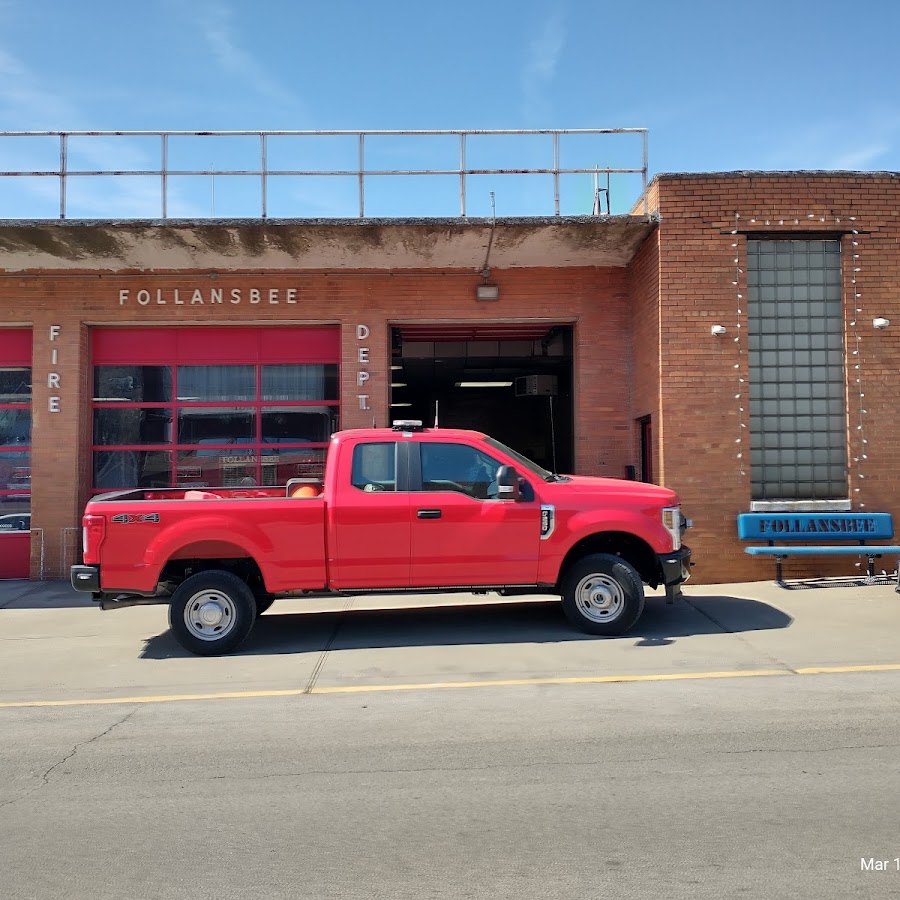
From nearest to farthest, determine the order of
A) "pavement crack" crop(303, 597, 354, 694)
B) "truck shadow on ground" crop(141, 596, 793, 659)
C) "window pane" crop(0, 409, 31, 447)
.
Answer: "pavement crack" crop(303, 597, 354, 694) < "truck shadow on ground" crop(141, 596, 793, 659) < "window pane" crop(0, 409, 31, 447)

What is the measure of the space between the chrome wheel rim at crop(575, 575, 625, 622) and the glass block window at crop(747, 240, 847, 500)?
4256 millimetres

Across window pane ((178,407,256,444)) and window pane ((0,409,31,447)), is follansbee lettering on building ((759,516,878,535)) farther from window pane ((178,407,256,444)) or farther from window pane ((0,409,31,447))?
window pane ((0,409,31,447))

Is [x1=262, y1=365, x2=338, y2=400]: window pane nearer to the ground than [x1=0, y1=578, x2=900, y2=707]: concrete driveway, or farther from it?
farther from it

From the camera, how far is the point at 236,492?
8.87 m

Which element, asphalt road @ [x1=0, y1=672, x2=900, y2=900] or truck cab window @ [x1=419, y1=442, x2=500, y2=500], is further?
truck cab window @ [x1=419, y1=442, x2=500, y2=500]

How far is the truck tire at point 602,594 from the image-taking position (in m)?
7.73

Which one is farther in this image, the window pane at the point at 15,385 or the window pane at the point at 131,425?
the window pane at the point at 131,425

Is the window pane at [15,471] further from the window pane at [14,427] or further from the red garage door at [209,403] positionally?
the red garage door at [209,403]

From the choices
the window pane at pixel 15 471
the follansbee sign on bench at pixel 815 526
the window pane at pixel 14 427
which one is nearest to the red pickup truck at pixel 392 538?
the follansbee sign on bench at pixel 815 526

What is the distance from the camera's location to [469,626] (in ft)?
28.0

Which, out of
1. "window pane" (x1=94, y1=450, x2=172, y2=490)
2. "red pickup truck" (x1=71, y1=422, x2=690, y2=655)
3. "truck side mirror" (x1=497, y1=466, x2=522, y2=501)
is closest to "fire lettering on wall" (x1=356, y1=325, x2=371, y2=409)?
"window pane" (x1=94, y1=450, x2=172, y2=490)

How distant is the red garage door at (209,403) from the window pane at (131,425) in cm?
2

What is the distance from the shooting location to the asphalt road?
332cm

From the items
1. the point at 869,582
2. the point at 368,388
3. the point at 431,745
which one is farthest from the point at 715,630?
the point at 368,388
